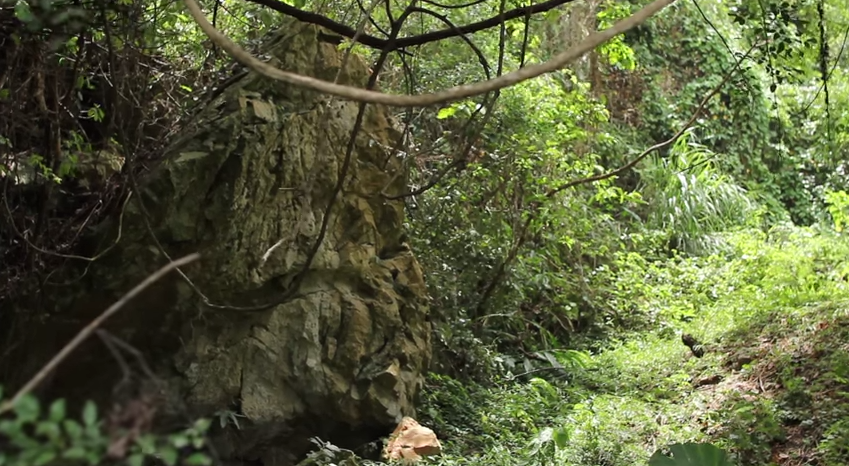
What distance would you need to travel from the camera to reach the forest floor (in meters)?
4.57

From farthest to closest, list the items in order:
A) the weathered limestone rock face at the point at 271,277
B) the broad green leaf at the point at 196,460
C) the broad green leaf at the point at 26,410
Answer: the weathered limestone rock face at the point at 271,277
the broad green leaf at the point at 196,460
the broad green leaf at the point at 26,410

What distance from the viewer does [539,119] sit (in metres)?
6.96

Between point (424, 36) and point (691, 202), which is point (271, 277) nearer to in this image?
point (424, 36)

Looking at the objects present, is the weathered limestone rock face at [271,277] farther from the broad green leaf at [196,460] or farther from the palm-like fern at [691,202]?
the palm-like fern at [691,202]

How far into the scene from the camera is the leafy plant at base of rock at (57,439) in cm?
93

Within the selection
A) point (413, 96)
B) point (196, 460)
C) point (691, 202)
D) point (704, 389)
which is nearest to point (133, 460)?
point (196, 460)

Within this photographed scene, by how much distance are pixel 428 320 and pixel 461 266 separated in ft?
4.49

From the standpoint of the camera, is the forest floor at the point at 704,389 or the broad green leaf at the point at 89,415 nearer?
the broad green leaf at the point at 89,415

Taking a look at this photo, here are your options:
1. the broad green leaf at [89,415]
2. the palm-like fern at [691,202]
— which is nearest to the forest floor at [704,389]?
the palm-like fern at [691,202]

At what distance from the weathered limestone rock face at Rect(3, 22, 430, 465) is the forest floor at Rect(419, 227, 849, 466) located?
29.8 inches

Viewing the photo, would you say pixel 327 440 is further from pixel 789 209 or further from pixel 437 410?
pixel 789 209

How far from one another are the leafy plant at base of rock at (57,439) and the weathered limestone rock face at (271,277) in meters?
3.16

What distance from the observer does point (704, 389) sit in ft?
18.4

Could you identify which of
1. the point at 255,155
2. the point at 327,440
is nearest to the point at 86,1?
the point at 255,155
